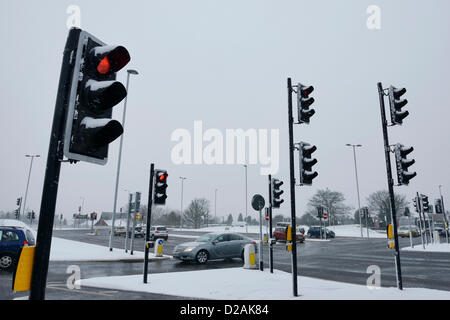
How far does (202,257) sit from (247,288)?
6.91m

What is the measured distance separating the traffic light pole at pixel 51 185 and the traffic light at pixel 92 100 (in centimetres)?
7

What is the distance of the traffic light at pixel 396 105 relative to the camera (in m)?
8.41

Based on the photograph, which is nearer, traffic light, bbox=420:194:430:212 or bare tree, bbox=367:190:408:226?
traffic light, bbox=420:194:430:212

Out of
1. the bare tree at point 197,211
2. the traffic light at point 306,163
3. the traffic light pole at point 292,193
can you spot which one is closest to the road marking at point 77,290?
the traffic light pole at point 292,193

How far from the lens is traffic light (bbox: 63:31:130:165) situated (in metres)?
2.54

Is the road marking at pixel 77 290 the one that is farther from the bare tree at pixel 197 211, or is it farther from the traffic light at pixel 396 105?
the bare tree at pixel 197 211

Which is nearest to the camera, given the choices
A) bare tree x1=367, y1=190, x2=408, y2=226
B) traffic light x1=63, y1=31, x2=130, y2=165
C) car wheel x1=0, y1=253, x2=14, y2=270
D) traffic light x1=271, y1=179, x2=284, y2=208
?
traffic light x1=63, y1=31, x2=130, y2=165

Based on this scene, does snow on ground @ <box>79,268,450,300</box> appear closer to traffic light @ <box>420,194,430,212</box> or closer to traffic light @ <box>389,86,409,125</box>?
traffic light @ <box>389,86,409,125</box>

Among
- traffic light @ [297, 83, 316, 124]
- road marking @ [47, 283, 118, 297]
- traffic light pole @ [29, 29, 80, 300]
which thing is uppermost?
traffic light @ [297, 83, 316, 124]

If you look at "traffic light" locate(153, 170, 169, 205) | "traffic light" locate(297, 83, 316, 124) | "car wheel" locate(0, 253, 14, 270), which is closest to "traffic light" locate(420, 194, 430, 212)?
"traffic light" locate(297, 83, 316, 124)

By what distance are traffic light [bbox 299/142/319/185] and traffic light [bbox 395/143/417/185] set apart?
234 cm

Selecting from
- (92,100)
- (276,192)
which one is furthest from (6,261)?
(92,100)

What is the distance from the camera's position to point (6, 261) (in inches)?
427
